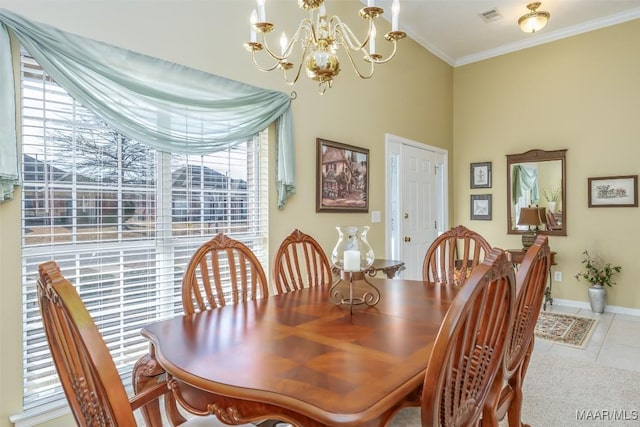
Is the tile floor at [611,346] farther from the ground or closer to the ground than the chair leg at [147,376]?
closer to the ground

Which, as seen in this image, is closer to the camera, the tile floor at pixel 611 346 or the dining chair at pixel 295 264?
the dining chair at pixel 295 264

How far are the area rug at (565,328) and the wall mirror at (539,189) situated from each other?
3.67 feet

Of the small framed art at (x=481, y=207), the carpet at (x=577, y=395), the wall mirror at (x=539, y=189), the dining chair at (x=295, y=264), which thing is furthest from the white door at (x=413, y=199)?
the dining chair at (x=295, y=264)

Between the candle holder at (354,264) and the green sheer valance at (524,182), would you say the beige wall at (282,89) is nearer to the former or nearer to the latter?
the green sheer valance at (524,182)

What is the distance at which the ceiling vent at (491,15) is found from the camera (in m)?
4.19

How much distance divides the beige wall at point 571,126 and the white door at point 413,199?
56 centimetres

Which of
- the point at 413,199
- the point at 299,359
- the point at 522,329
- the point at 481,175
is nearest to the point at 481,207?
the point at 481,175

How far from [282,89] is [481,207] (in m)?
3.59

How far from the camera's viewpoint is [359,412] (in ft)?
2.80

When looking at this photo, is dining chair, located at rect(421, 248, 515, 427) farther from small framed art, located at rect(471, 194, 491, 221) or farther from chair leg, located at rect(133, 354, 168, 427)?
small framed art, located at rect(471, 194, 491, 221)

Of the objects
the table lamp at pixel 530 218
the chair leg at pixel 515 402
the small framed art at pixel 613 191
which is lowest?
the chair leg at pixel 515 402

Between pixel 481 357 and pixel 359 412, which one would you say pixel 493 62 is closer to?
pixel 481 357

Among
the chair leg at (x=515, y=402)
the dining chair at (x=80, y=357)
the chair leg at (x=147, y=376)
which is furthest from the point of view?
the chair leg at (x=515, y=402)

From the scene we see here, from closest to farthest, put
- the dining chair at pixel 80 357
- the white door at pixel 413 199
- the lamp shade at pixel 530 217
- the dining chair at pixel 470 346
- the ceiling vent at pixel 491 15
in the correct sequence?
the dining chair at pixel 80 357, the dining chair at pixel 470 346, the ceiling vent at pixel 491 15, the white door at pixel 413 199, the lamp shade at pixel 530 217
